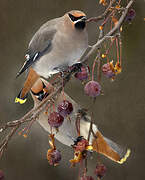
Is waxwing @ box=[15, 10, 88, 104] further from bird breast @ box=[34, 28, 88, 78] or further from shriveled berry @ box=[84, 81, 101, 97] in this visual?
shriveled berry @ box=[84, 81, 101, 97]

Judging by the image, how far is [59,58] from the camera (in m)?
1.50

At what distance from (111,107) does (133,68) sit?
298 millimetres

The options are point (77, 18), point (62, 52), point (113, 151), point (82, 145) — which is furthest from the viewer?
point (113, 151)

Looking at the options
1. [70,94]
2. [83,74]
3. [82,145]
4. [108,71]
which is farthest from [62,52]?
[70,94]

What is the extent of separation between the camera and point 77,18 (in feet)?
4.10

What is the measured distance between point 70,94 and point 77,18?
1.17m

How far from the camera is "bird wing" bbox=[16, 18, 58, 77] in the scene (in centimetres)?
153

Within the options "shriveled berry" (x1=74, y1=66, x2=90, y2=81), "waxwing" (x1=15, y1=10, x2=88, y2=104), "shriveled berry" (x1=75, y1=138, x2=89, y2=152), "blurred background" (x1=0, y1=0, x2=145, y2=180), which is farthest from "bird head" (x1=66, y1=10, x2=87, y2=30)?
"blurred background" (x1=0, y1=0, x2=145, y2=180)

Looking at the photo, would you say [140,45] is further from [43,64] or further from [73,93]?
[43,64]

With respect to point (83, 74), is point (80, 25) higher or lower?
higher

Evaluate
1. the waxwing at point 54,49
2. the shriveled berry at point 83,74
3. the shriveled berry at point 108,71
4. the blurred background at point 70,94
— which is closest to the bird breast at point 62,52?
the waxwing at point 54,49

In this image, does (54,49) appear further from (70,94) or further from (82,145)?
(70,94)

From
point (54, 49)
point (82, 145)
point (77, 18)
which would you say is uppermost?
point (54, 49)

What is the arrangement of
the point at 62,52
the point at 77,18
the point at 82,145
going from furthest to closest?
the point at 62,52
the point at 77,18
the point at 82,145
